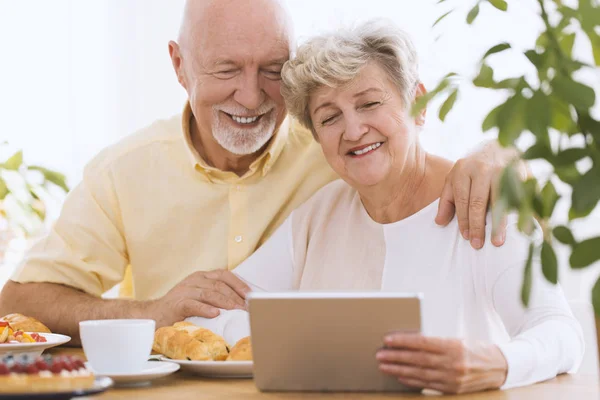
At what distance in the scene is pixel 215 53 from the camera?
2168mm

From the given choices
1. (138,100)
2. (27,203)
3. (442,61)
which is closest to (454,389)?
(27,203)

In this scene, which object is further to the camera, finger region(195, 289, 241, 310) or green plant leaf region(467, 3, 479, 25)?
finger region(195, 289, 241, 310)

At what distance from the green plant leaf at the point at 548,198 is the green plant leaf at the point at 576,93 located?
10 centimetres

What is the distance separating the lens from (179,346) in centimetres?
147

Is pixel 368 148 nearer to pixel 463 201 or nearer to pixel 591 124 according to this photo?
pixel 463 201

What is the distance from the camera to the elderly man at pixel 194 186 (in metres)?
2.14

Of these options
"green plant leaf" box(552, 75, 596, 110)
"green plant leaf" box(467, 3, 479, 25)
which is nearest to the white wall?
"green plant leaf" box(467, 3, 479, 25)

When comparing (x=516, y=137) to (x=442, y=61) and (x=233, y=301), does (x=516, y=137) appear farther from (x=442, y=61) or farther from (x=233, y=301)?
(x=442, y=61)

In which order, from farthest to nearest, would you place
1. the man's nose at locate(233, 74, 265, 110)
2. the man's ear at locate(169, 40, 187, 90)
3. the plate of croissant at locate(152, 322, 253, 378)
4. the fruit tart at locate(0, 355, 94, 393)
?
the man's ear at locate(169, 40, 187, 90)
the man's nose at locate(233, 74, 265, 110)
the plate of croissant at locate(152, 322, 253, 378)
the fruit tart at locate(0, 355, 94, 393)

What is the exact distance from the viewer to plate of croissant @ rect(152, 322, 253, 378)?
1372 mm

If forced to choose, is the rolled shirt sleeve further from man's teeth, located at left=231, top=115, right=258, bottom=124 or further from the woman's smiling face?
the woman's smiling face

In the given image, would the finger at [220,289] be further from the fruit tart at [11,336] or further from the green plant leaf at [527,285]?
the green plant leaf at [527,285]

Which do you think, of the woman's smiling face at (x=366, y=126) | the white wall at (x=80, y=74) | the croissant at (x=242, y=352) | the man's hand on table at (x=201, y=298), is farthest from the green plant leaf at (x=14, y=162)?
the white wall at (x=80, y=74)

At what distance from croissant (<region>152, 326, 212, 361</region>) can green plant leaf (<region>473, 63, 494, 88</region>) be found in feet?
2.46
